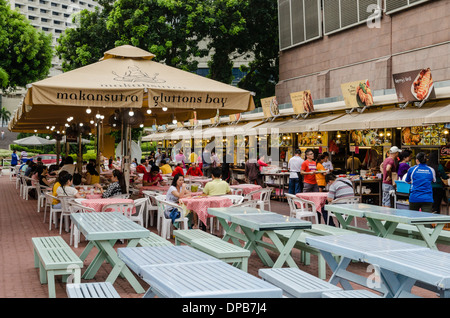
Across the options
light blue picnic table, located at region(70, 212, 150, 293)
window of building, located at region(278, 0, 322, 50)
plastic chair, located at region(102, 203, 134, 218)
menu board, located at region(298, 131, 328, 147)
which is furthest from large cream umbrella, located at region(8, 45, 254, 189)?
window of building, located at region(278, 0, 322, 50)

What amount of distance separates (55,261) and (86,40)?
2606cm

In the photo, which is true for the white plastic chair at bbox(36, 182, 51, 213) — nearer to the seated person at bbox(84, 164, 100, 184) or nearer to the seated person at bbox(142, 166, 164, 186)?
the seated person at bbox(84, 164, 100, 184)

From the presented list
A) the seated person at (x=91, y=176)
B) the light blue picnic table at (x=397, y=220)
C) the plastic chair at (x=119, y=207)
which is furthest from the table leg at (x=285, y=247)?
the seated person at (x=91, y=176)

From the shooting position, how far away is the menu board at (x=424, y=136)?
50.9 ft

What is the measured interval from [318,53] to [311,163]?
13023 mm

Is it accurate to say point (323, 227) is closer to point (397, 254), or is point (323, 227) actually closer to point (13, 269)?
point (397, 254)

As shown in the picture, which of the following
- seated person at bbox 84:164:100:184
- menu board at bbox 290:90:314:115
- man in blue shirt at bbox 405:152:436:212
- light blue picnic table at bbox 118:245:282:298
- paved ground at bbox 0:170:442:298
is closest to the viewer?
light blue picnic table at bbox 118:245:282:298

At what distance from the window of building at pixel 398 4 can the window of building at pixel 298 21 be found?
4.97 metres

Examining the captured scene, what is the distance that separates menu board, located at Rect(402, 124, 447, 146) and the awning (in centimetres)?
91

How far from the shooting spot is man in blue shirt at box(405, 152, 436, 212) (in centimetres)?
977

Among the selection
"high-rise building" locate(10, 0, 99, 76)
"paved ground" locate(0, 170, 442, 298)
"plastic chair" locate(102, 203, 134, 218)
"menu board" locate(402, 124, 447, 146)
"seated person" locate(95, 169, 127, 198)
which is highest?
"high-rise building" locate(10, 0, 99, 76)
